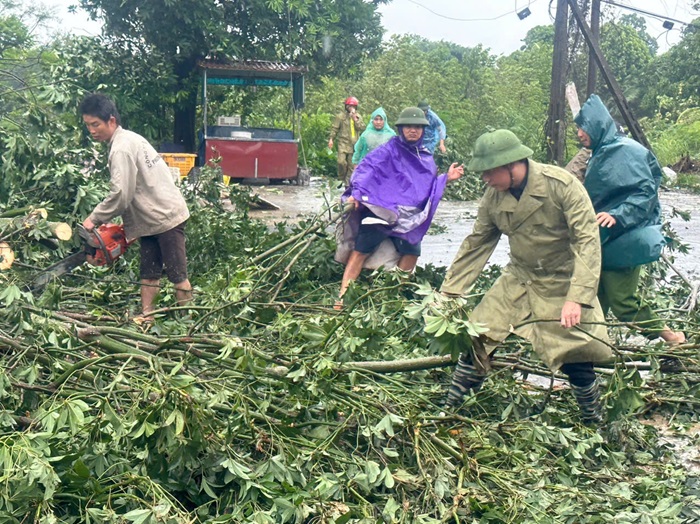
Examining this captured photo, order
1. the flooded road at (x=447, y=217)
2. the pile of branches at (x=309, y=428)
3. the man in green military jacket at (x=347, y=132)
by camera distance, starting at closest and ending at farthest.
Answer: the pile of branches at (x=309, y=428) → the flooded road at (x=447, y=217) → the man in green military jacket at (x=347, y=132)

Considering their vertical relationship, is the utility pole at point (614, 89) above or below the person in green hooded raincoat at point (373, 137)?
above

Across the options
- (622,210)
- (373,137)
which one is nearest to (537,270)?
(622,210)

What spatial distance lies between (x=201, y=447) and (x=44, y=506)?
0.61 metres

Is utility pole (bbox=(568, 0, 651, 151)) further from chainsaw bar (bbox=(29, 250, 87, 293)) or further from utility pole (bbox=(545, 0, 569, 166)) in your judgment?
chainsaw bar (bbox=(29, 250, 87, 293))

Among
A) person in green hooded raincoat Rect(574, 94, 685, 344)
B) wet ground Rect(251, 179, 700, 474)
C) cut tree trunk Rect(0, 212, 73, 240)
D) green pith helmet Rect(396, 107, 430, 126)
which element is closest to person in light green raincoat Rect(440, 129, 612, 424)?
wet ground Rect(251, 179, 700, 474)

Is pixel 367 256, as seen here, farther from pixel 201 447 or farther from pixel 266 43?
pixel 266 43

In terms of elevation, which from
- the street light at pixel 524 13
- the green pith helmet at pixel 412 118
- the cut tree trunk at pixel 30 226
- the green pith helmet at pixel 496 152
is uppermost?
the street light at pixel 524 13

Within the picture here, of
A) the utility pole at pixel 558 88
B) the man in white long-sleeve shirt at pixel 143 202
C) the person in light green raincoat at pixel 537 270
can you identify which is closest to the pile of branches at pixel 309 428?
the person in light green raincoat at pixel 537 270

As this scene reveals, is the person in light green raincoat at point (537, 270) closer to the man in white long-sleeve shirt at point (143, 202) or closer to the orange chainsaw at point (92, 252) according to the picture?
the man in white long-sleeve shirt at point (143, 202)

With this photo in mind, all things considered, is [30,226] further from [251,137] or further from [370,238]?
[251,137]

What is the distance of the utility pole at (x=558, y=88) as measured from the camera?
1566cm

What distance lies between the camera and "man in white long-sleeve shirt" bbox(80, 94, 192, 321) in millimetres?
6305

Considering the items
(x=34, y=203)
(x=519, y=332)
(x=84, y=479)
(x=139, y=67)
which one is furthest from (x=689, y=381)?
(x=139, y=67)

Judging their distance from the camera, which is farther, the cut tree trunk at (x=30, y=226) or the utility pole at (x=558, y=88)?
the utility pole at (x=558, y=88)
